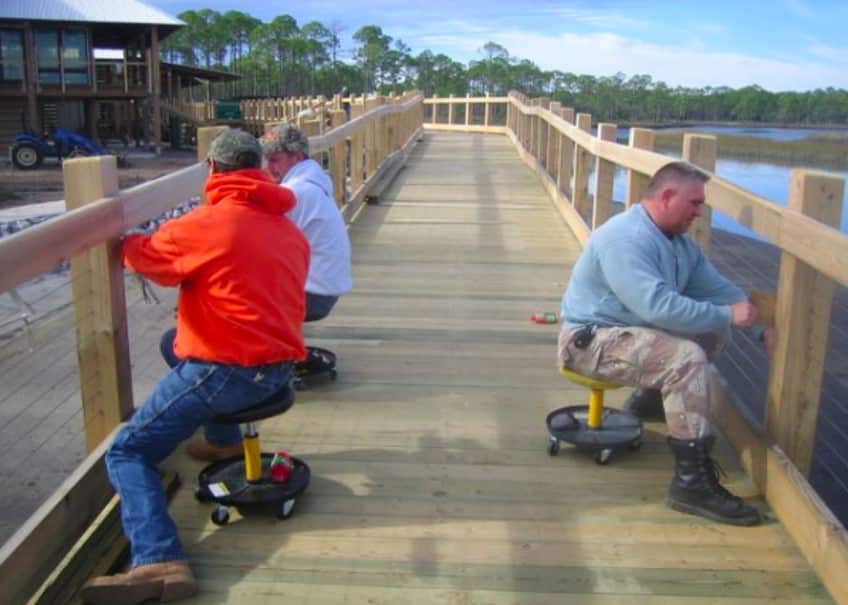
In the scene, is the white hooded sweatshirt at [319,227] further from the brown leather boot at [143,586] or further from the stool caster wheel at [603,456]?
the brown leather boot at [143,586]

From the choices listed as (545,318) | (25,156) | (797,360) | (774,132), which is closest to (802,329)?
(797,360)

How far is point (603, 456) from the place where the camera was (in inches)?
137

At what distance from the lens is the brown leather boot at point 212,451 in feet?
11.3

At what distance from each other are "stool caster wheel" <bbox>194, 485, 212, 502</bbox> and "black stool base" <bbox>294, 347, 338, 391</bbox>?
3.99 ft

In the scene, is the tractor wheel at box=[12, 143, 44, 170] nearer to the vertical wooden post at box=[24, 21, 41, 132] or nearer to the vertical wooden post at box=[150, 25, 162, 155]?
the vertical wooden post at box=[24, 21, 41, 132]

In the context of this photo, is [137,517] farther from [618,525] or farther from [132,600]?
[618,525]

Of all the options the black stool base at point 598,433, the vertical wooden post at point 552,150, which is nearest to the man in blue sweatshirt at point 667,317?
the black stool base at point 598,433

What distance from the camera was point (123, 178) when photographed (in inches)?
961

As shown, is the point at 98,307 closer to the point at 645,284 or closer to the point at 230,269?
the point at 230,269

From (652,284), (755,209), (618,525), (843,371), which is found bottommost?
(843,371)

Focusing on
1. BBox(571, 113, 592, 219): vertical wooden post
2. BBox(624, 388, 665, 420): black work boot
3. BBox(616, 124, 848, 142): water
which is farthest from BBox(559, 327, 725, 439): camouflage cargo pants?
BBox(616, 124, 848, 142): water

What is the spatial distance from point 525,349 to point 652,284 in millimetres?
1891

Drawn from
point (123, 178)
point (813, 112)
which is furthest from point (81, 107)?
point (813, 112)

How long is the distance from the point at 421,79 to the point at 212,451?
61.4m
